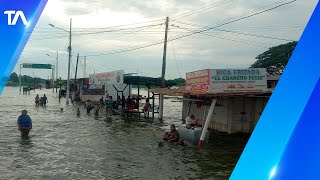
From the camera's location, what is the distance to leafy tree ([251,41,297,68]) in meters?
66.8

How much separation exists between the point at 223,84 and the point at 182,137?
400cm

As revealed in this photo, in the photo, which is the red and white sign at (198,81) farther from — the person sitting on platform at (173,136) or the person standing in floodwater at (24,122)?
the person standing in floodwater at (24,122)

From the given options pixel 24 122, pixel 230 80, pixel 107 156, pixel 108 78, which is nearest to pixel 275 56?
pixel 108 78

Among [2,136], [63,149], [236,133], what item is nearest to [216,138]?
[236,133]

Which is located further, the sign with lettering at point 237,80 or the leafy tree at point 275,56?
the leafy tree at point 275,56

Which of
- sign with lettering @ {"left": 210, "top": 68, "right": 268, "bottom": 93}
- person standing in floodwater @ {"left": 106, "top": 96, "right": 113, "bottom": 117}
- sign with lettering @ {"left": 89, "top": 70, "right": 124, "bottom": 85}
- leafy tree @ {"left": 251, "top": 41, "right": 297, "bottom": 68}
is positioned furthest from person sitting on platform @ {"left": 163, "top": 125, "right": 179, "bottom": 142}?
leafy tree @ {"left": 251, "top": 41, "right": 297, "bottom": 68}

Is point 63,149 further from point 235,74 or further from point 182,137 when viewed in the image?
point 235,74

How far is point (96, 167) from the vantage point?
13.7 meters

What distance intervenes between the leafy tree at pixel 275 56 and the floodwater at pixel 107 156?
157 feet

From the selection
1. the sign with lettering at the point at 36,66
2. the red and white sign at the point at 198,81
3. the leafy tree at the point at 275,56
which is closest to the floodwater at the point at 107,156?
the red and white sign at the point at 198,81

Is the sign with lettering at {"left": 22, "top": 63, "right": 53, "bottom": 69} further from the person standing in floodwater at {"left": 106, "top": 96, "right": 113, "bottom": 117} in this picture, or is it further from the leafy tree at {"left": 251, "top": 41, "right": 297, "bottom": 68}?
the person standing in floodwater at {"left": 106, "top": 96, "right": 113, "bottom": 117}

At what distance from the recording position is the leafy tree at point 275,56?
219ft

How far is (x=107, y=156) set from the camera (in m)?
15.9

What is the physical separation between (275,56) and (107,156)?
193ft
